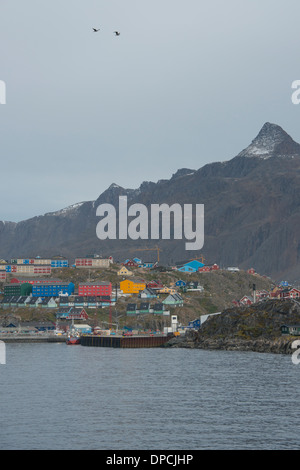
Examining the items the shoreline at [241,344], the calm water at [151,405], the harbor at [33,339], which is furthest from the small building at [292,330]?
the harbor at [33,339]

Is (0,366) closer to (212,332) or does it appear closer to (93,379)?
(93,379)

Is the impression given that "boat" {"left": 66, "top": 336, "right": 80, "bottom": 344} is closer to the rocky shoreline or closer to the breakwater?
the breakwater

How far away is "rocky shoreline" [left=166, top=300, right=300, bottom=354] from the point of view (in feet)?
447

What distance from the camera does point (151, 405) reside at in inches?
2756

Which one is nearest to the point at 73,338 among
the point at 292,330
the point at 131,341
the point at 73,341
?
the point at 73,341

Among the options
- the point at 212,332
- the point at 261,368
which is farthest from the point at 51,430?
the point at 212,332

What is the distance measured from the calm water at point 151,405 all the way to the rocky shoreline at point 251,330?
21.2m

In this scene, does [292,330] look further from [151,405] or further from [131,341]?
[151,405]

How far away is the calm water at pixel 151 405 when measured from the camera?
54750 mm

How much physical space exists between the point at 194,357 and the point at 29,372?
36.6 metres

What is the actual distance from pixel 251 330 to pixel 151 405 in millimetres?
78365

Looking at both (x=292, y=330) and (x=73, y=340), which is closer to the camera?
(x=292, y=330)

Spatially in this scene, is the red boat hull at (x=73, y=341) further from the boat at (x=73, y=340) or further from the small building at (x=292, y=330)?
the small building at (x=292, y=330)
